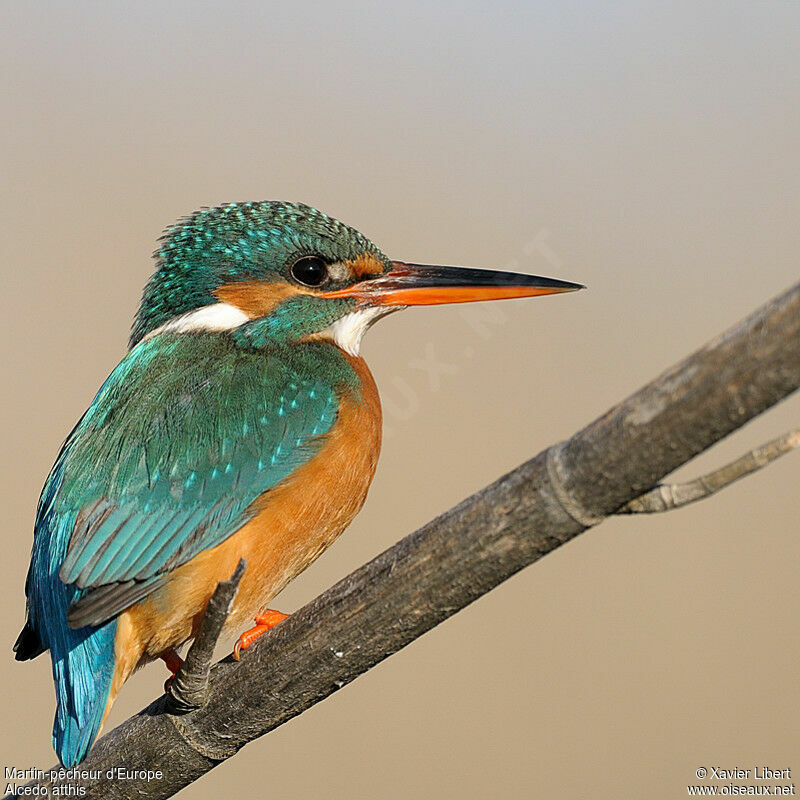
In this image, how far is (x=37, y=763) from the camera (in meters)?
3.87

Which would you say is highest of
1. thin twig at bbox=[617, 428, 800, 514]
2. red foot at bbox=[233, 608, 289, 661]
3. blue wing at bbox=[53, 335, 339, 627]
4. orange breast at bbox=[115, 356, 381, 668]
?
blue wing at bbox=[53, 335, 339, 627]

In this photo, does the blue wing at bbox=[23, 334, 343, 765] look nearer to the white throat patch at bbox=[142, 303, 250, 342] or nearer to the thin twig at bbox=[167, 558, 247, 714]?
the white throat patch at bbox=[142, 303, 250, 342]

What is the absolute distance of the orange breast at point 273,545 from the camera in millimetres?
2117

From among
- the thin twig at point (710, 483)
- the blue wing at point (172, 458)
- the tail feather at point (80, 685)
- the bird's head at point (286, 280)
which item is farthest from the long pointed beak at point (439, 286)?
the thin twig at point (710, 483)

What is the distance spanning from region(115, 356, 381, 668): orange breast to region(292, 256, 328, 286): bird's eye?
0.35 meters

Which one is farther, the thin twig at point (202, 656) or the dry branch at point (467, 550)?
the thin twig at point (202, 656)

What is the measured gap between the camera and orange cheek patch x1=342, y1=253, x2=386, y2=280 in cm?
261

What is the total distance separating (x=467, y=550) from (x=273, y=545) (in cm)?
82

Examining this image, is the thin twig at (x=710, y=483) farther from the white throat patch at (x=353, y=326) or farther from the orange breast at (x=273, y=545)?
the white throat patch at (x=353, y=326)

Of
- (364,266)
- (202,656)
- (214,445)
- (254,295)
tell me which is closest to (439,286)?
(364,266)

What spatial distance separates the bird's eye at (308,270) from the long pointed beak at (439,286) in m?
0.05

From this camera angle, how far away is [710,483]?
129cm

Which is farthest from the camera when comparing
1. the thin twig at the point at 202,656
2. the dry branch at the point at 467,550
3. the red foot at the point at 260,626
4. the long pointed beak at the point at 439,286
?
the long pointed beak at the point at 439,286

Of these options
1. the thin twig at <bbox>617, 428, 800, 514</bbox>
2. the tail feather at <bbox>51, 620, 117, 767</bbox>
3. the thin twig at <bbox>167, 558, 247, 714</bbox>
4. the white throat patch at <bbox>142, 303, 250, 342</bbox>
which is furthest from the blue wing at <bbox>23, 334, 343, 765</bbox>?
the thin twig at <bbox>617, 428, 800, 514</bbox>
